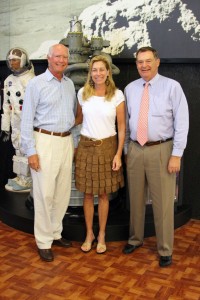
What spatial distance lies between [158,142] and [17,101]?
1887mm

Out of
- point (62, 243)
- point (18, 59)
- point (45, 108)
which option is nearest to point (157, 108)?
point (45, 108)

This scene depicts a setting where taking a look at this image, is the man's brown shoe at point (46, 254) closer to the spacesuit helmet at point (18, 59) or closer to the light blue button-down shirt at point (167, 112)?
the light blue button-down shirt at point (167, 112)

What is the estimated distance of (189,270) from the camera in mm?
2781

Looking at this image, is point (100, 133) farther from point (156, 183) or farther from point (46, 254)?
point (46, 254)

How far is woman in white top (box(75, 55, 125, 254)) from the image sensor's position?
2.79m

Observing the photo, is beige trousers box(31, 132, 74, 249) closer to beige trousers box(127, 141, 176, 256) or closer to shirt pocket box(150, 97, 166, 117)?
beige trousers box(127, 141, 176, 256)

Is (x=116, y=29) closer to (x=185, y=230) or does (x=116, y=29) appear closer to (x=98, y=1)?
(x=98, y=1)

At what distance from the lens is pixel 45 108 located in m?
2.76

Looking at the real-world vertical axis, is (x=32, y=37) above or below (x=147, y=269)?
above

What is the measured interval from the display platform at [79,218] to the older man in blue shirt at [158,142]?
445 mm

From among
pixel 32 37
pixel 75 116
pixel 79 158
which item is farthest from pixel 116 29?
pixel 79 158

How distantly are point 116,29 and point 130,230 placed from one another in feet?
6.75

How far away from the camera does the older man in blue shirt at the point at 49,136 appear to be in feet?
8.98

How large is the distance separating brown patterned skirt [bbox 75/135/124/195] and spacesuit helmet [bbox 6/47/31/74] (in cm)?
147
